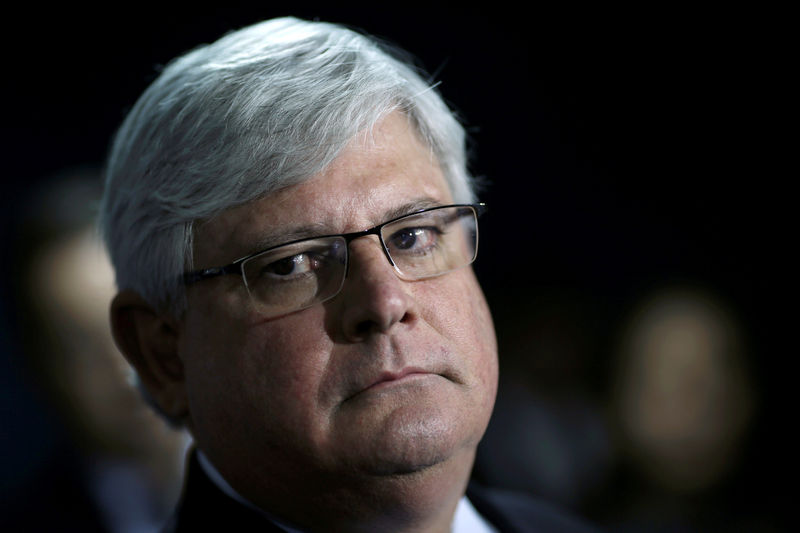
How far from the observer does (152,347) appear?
1.32m

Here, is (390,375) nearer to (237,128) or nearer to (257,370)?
(257,370)

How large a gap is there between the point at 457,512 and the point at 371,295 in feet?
2.02

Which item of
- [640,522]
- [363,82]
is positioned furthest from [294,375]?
[640,522]

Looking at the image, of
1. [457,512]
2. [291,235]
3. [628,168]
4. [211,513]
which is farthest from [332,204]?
[628,168]

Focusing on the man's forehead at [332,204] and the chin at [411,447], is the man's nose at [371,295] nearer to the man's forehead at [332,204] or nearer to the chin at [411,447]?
the man's forehead at [332,204]

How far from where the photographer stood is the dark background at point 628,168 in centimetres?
407

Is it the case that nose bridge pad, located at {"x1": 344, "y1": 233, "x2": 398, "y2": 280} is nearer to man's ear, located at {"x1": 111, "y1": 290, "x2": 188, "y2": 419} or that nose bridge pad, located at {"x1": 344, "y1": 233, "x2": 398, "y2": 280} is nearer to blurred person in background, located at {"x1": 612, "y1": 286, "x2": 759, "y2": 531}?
man's ear, located at {"x1": 111, "y1": 290, "x2": 188, "y2": 419}

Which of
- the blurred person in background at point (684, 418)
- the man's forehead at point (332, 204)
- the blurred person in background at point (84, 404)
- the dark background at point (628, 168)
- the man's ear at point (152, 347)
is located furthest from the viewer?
the dark background at point (628, 168)


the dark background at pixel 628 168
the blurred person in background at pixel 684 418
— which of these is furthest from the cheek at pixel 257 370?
the blurred person in background at pixel 684 418

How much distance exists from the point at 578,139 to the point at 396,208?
11.5ft

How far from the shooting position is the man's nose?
1.07 m

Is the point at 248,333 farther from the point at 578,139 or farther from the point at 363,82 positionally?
the point at 578,139

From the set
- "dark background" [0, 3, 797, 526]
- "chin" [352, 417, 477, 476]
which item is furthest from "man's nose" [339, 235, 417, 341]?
"dark background" [0, 3, 797, 526]

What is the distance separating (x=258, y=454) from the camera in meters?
1.12
